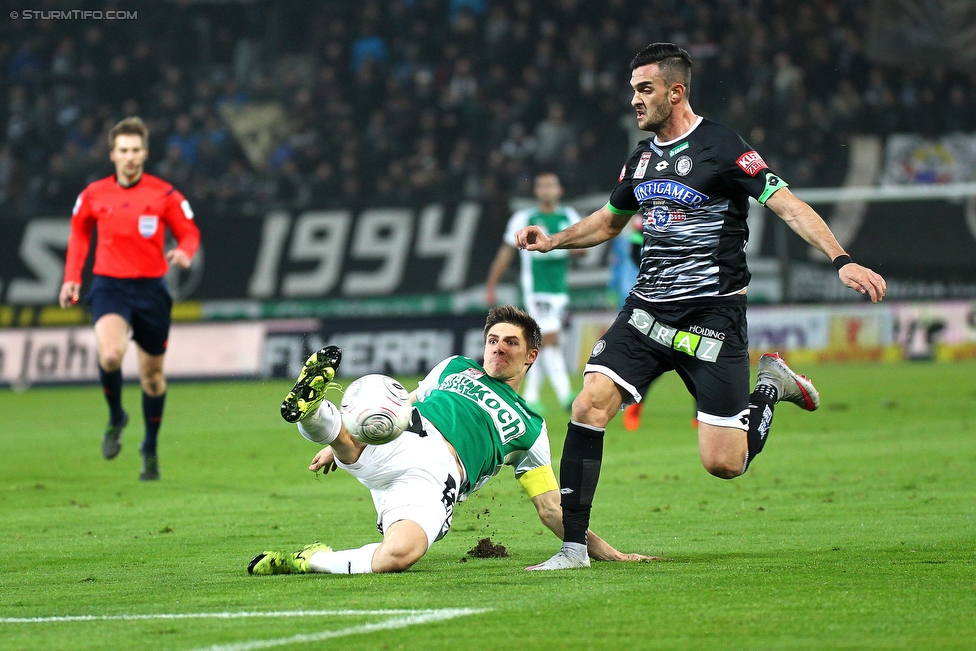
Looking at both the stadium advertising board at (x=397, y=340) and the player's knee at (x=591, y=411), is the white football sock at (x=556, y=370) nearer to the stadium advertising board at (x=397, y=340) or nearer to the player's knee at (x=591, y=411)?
the stadium advertising board at (x=397, y=340)

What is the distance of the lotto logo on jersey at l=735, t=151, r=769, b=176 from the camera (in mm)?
6051

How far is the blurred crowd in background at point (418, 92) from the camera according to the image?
2278cm

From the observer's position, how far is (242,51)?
2491 cm

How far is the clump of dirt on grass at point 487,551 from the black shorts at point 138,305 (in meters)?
4.65

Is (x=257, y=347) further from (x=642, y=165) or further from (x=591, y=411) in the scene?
(x=591, y=411)

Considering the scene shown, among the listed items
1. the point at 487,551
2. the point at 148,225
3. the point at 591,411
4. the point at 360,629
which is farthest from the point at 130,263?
the point at 360,629

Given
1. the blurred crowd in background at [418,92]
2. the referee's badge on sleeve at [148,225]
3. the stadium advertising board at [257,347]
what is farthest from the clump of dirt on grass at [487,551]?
the blurred crowd in background at [418,92]

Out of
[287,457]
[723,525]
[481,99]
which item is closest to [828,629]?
[723,525]

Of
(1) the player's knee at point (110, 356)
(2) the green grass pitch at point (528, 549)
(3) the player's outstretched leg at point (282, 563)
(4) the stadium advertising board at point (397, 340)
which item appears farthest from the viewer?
(4) the stadium advertising board at point (397, 340)

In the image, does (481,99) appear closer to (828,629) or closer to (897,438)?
(897,438)

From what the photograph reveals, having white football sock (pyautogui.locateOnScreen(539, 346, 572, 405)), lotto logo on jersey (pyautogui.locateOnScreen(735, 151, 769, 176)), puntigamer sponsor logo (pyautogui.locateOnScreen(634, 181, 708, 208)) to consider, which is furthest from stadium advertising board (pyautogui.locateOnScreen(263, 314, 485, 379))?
lotto logo on jersey (pyautogui.locateOnScreen(735, 151, 769, 176))

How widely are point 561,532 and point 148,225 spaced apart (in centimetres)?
528

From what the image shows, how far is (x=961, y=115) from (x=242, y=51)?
42.7 feet

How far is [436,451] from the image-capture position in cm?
595
